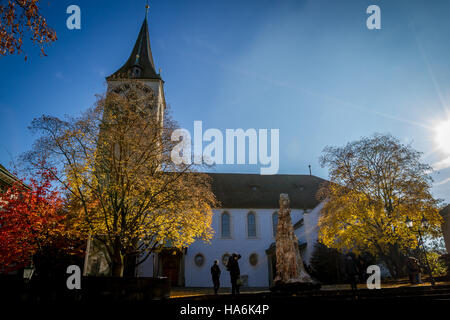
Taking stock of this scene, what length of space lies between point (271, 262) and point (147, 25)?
36.2m

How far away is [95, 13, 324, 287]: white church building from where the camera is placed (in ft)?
87.8

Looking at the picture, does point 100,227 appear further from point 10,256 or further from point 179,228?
point 10,256

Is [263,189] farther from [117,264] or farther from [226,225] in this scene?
[117,264]

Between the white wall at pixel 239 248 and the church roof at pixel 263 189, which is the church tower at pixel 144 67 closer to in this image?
the church roof at pixel 263 189

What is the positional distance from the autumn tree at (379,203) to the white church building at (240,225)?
5151 millimetres

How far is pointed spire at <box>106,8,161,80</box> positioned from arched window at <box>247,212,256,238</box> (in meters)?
19.6

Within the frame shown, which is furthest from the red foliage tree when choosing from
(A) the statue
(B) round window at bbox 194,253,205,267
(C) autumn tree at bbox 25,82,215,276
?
(B) round window at bbox 194,253,205,267

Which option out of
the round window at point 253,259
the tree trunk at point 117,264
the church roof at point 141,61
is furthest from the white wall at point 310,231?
the church roof at point 141,61

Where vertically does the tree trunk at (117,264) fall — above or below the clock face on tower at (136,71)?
below

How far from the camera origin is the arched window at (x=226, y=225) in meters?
29.9

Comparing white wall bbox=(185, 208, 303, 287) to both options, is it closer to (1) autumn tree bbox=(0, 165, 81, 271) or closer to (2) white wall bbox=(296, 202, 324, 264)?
(2) white wall bbox=(296, 202, 324, 264)

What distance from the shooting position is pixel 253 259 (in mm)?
28875

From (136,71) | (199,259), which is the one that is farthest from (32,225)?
(136,71)
